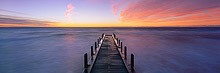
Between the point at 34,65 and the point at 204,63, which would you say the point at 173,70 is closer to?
the point at 204,63

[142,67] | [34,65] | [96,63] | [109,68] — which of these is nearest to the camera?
[109,68]

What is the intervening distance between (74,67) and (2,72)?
5529 millimetres

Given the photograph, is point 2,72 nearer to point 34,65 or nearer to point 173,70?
point 34,65

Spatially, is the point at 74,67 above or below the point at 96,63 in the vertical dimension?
below

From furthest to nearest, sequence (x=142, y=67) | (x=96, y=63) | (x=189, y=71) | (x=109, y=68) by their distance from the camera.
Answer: (x=142, y=67) < (x=189, y=71) < (x=96, y=63) < (x=109, y=68)

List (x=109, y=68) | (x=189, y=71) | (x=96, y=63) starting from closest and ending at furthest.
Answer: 1. (x=109, y=68)
2. (x=96, y=63)
3. (x=189, y=71)

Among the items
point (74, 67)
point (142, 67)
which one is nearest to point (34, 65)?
point (74, 67)

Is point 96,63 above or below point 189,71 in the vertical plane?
above

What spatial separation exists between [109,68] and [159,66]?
17.6ft

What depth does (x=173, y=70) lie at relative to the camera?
28.2 ft

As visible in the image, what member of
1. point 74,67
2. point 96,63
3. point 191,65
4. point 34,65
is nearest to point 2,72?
point 34,65

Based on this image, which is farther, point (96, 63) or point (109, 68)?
point (96, 63)

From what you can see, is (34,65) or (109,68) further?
(34,65)

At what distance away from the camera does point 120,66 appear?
6.64m
